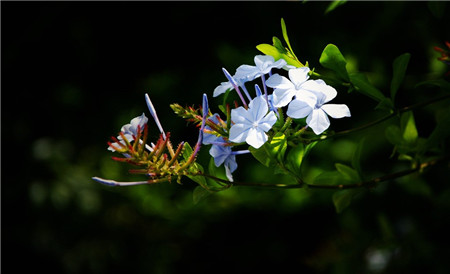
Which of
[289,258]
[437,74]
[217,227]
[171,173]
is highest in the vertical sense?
[171,173]

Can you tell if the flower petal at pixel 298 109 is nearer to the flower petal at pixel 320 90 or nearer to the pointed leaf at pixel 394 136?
the flower petal at pixel 320 90

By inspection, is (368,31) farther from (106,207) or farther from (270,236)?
(106,207)

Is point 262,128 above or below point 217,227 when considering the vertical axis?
above

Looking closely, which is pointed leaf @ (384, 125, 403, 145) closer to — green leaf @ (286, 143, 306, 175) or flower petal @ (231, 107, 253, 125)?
green leaf @ (286, 143, 306, 175)

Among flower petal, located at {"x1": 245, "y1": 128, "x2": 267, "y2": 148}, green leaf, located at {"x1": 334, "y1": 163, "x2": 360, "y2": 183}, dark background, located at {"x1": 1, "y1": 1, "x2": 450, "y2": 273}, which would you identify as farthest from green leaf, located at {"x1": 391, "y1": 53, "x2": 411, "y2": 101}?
dark background, located at {"x1": 1, "y1": 1, "x2": 450, "y2": 273}

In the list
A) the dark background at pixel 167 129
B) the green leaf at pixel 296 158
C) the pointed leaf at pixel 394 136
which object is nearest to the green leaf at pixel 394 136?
the pointed leaf at pixel 394 136

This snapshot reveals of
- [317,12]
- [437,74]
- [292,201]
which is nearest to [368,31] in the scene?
[317,12]
